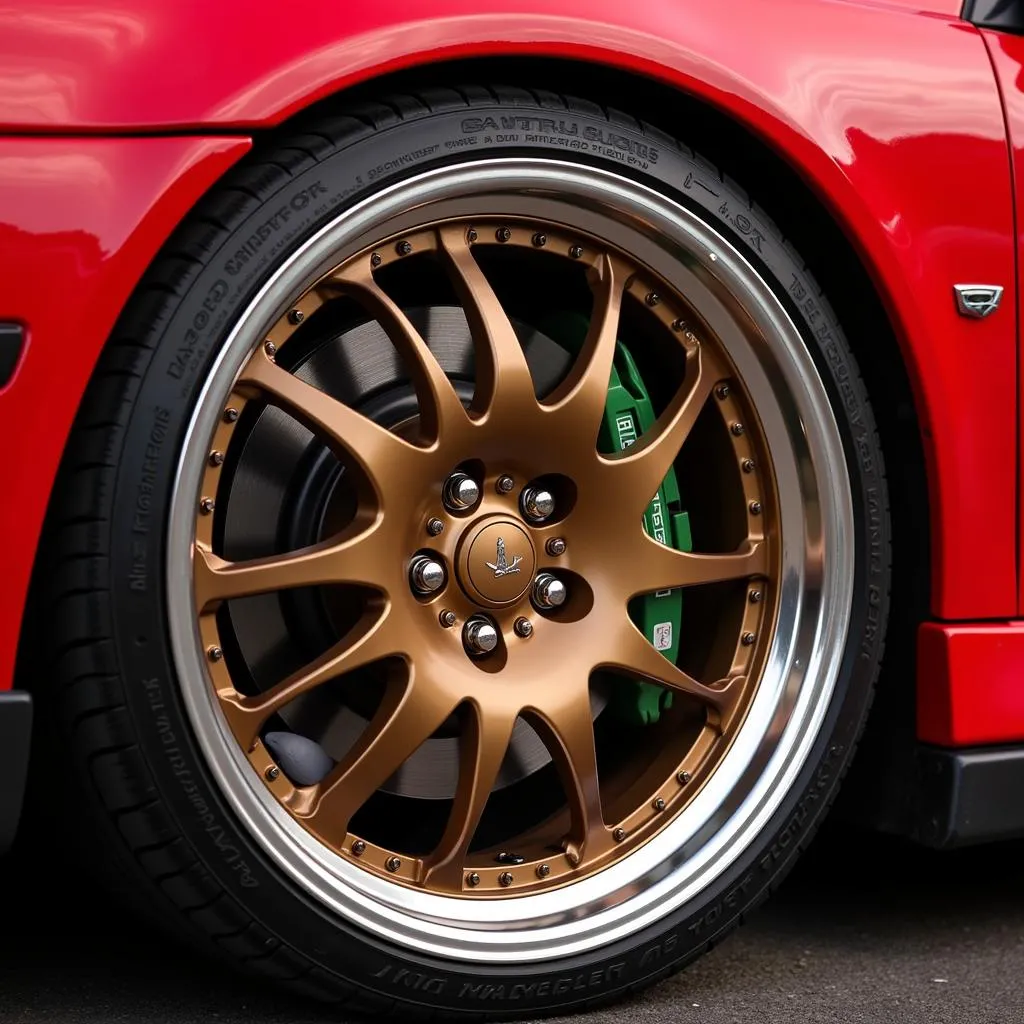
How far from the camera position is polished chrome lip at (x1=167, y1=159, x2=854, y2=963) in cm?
163

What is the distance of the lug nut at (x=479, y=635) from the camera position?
186cm

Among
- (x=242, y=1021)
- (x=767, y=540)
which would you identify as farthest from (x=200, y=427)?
(x=767, y=540)

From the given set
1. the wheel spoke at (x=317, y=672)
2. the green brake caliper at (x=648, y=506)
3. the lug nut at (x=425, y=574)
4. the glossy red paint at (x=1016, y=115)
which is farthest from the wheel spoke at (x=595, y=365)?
the glossy red paint at (x=1016, y=115)

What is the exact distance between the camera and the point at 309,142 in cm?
166

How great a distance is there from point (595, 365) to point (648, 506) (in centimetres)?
24

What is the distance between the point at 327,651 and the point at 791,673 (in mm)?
621

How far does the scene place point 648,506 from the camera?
2049mm

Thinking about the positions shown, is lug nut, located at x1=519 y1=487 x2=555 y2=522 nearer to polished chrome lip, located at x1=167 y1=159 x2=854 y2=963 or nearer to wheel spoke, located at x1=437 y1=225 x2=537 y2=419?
wheel spoke, located at x1=437 y1=225 x2=537 y2=419

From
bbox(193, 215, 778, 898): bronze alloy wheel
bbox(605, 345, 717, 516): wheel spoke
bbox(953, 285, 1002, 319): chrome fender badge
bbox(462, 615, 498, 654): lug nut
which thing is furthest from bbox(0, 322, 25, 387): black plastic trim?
bbox(953, 285, 1002, 319): chrome fender badge

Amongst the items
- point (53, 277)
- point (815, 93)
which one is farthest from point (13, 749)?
point (815, 93)

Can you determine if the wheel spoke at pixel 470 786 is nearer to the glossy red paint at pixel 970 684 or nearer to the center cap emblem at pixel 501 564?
the center cap emblem at pixel 501 564

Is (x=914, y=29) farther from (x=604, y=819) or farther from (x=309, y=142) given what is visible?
(x=604, y=819)

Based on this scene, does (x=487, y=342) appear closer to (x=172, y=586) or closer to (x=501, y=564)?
(x=501, y=564)

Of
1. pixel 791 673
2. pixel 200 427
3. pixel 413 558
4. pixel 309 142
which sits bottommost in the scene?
pixel 791 673
